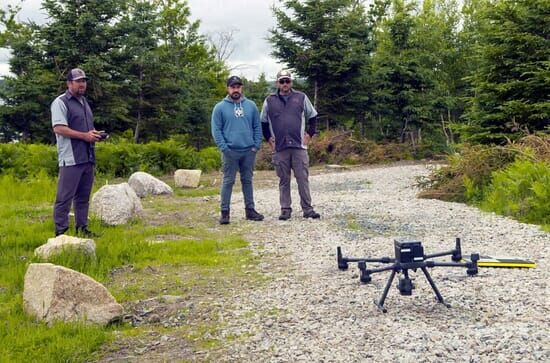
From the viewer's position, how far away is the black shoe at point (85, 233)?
723 cm

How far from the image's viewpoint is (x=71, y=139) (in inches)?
269

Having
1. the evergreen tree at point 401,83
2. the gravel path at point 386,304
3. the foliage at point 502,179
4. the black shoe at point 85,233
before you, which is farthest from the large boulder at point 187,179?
the evergreen tree at point 401,83

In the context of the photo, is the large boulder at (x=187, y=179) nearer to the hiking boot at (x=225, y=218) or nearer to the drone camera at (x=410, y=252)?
the hiking boot at (x=225, y=218)

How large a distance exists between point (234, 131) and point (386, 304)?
14.4 ft

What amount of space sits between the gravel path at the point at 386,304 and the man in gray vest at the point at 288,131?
2.55ft

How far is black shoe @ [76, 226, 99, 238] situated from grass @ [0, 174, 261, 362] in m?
0.12

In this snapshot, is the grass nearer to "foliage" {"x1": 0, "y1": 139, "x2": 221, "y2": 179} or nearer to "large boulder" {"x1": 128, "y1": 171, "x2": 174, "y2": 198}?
"large boulder" {"x1": 128, "y1": 171, "x2": 174, "y2": 198}

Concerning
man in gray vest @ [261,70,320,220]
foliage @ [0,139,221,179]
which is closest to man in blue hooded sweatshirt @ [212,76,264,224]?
man in gray vest @ [261,70,320,220]

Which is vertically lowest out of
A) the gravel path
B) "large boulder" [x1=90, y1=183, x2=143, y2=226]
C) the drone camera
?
the gravel path

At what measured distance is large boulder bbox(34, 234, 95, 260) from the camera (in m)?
5.88

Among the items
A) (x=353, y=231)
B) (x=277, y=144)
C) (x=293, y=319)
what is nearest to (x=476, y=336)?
(x=293, y=319)

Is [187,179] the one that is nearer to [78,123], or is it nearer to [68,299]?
[78,123]

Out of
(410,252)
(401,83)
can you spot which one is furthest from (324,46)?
(410,252)

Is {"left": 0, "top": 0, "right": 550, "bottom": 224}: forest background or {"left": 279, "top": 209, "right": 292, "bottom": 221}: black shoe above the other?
{"left": 0, "top": 0, "right": 550, "bottom": 224}: forest background
